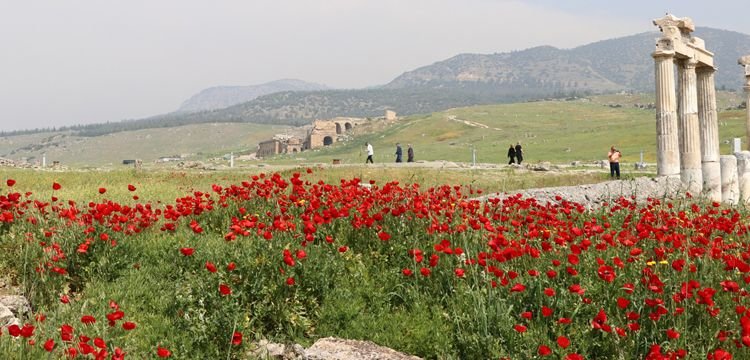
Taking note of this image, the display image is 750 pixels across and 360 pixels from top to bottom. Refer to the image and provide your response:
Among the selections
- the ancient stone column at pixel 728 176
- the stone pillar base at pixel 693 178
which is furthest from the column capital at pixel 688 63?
the stone pillar base at pixel 693 178

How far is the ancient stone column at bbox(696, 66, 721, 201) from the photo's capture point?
2527 cm

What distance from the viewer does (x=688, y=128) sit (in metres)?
23.4

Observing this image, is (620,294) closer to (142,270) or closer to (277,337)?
(277,337)

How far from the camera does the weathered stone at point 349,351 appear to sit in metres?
6.03

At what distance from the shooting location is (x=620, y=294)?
6867 millimetres

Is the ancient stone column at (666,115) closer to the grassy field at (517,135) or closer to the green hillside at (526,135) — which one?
the grassy field at (517,135)

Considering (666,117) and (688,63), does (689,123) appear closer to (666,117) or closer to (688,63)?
(666,117)

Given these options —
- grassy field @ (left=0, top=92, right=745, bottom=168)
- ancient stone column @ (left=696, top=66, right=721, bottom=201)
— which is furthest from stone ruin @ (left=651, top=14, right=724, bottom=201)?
grassy field @ (left=0, top=92, right=745, bottom=168)

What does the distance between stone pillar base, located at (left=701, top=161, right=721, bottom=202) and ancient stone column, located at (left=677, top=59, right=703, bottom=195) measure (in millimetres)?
651

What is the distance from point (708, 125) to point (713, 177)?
2705 mm

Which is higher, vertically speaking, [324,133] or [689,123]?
[324,133]

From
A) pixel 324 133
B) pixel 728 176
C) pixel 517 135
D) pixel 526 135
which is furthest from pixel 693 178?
pixel 324 133

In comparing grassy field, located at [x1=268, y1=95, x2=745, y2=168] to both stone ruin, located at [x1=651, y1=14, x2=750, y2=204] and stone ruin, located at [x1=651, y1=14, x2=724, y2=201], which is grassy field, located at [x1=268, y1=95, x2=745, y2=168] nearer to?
stone ruin, located at [x1=651, y1=14, x2=750, y2=204]

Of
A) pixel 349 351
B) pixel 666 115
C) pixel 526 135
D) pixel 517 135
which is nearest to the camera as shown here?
pixel 349 351
